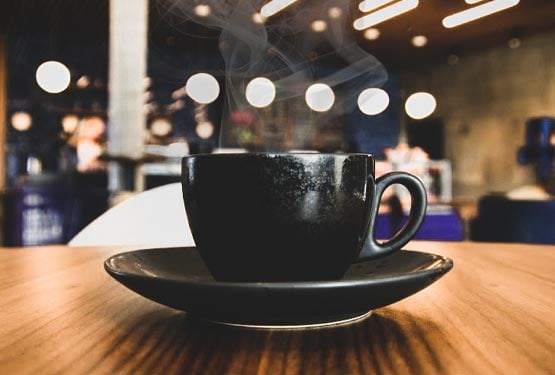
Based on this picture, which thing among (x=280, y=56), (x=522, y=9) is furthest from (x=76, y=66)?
(x=280, y=56)

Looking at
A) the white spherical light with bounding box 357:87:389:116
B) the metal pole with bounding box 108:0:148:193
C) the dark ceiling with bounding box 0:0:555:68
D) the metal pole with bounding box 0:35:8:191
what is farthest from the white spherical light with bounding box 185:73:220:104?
the metal pole with bounding box 108:0:148:193

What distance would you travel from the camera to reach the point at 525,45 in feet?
27.7

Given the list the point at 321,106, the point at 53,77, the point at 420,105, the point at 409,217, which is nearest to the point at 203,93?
the point at 321,106

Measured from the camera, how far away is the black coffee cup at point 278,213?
39 centimetres

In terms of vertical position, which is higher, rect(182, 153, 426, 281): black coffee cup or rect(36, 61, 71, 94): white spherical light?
rect(36, 61, 71, 94): white spherical light

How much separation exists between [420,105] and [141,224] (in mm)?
9770

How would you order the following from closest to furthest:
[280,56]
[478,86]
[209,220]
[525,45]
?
[209,220] → [280,56] → [525,45] → [478,86]

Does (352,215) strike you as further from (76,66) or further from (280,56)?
(76,66)

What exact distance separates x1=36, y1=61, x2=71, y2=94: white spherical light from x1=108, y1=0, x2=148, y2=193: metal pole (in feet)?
16.4

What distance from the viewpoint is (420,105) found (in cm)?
1033

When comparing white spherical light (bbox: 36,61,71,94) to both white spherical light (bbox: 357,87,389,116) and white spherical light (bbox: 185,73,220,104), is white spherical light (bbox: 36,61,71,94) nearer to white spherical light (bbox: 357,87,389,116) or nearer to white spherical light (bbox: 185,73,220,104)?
white spherical light (bbox: 185,73,220,104)

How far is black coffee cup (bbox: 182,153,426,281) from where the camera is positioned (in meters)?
0.39

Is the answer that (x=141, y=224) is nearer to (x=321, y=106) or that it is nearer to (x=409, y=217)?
(x=409, y=217)

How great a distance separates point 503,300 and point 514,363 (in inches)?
7.5
